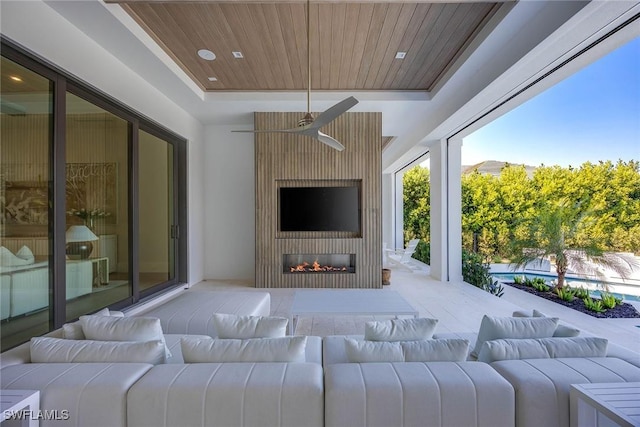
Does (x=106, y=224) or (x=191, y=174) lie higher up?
(x=191, y=174)

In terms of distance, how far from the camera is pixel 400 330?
1.76 metres

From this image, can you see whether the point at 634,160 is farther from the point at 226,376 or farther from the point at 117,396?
the point at 117,396

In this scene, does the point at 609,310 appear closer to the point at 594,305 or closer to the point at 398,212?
the point at 594,305

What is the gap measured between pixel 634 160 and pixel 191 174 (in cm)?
653

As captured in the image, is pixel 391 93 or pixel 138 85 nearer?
pixel 138 85

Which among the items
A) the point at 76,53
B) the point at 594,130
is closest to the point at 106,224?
the point at 76,53

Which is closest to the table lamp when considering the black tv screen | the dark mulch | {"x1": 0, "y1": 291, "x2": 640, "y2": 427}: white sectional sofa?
{"x1": 0, "y1": 291, "x2": 640, "y2": 427}: white sectional sofa

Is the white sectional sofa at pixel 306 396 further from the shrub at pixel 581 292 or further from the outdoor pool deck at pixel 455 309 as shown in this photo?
the shrub at pixel 581 292

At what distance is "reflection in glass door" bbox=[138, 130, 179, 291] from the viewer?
184 inches

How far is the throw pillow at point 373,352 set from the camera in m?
1.57

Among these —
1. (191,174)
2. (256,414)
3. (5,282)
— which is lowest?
(256,414)

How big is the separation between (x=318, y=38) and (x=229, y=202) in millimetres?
3921

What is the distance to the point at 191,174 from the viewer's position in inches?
230

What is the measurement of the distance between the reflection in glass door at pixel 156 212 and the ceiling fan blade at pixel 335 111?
10.2 ft
